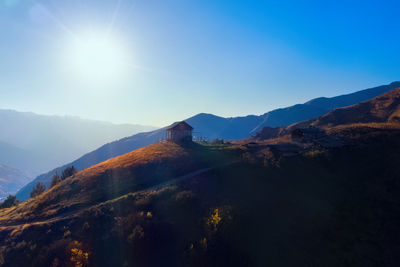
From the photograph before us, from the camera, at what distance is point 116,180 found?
3362cm

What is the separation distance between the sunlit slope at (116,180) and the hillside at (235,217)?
0.31 m

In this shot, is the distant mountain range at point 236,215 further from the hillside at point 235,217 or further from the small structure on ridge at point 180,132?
the small structure on ridge at point 180,132

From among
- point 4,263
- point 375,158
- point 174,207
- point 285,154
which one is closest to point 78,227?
point 4,263

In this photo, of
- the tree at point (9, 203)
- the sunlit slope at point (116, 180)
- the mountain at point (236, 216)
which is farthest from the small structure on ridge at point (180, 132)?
the tree at point (9, 203)

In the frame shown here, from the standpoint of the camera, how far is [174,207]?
22797 millimetres

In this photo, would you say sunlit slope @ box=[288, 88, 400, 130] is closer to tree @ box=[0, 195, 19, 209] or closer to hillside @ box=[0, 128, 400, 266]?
hillside @ box=[0, 128, 400, 266]

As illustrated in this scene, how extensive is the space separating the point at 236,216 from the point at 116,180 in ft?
77.3

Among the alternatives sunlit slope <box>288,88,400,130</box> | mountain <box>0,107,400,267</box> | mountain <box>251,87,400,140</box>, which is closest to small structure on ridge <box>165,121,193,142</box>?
mountain <box>0,107,400,267</box>

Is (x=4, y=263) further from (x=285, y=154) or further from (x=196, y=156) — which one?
(x=285, y=154)

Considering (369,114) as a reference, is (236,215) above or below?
below

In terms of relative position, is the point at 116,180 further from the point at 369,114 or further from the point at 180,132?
the point at 369,114

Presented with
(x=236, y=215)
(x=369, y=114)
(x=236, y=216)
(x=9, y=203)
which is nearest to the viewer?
(x=236, y=216)

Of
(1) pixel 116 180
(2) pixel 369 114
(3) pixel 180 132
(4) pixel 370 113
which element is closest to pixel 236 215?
(1) pixel 116 180

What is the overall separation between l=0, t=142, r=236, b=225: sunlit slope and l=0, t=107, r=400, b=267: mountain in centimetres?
30
